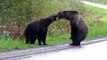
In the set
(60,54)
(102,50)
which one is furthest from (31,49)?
(102,50)

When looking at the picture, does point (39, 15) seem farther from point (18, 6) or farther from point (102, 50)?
point (102, 50)

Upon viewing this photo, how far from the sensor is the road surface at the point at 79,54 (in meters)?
13.0

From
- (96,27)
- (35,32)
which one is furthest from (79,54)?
(96,27)

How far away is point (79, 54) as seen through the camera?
14.5 m

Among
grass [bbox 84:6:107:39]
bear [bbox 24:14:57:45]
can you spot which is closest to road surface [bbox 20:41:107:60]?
bear [bbox 24:14:57:45]

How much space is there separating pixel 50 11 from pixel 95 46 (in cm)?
494

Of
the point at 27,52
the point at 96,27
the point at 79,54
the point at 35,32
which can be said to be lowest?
the point at 79,54

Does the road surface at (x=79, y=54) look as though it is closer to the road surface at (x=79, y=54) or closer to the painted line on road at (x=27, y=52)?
the road surface at (x=79, y=54)

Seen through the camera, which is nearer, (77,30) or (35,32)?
(35,32)

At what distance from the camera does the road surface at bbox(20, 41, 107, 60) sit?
13.0m

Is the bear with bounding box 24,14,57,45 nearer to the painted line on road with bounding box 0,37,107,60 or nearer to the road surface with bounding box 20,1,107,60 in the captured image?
the painted line on road with bounding box 0,37,107,60

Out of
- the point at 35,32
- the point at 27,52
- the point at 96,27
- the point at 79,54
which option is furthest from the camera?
the point at 96,27

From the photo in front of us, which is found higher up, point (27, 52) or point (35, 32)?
point (35, 32)

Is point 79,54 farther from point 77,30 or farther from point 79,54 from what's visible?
point 77,30
